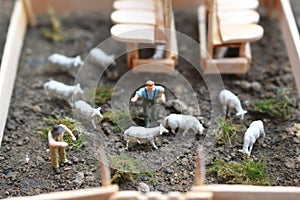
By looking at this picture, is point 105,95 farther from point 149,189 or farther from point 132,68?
point 149,189

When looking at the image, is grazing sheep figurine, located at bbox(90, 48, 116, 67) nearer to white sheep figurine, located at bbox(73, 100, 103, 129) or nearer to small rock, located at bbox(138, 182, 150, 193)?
white sheep figurine, located at bbox(73, 100, 103, 129)

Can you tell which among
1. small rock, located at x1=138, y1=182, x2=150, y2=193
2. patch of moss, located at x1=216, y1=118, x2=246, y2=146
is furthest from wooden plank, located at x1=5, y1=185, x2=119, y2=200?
patch of moss, located at x1=216, y1=118, x2=246, y2=146

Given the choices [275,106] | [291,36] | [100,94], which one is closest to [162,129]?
[100,94]

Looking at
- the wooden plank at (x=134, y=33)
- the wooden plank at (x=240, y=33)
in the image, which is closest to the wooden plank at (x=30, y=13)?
the wooden plank at (x=134, y=33)

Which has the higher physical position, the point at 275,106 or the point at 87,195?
the point at 275,106

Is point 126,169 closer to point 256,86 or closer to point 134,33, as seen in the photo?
point 134,33

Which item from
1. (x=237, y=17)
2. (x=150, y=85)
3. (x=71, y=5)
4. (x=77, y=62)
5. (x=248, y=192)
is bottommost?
(x=248, y=192)
